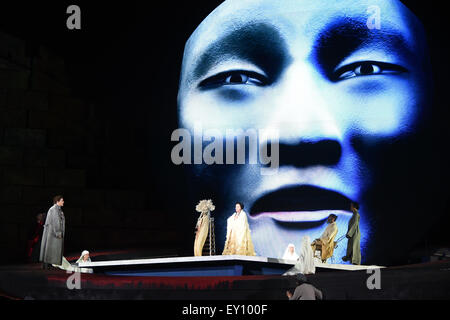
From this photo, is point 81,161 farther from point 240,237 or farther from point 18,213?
point 240,237

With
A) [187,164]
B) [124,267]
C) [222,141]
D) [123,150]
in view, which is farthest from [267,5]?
[124,267]

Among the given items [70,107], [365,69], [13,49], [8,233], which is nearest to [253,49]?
[365,69]

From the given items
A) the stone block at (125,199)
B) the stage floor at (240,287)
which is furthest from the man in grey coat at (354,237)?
the stone block at (125,199)

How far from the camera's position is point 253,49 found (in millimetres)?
10891

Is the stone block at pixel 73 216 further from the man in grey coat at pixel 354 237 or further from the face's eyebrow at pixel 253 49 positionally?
the man in grey coat at pixel 354 237

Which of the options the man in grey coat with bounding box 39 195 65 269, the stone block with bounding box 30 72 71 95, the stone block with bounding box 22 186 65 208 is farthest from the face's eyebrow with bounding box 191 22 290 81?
the man in grey coat with bounding box 39 195 65 269

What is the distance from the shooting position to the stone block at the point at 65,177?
1204 cm

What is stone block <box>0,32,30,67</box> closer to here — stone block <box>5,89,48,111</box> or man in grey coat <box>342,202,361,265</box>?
stone block <box>5,89,48,111</box>

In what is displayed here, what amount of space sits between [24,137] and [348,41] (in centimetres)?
675

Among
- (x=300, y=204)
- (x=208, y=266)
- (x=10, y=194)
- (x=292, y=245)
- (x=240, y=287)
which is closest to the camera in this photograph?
(x=240, y=287)

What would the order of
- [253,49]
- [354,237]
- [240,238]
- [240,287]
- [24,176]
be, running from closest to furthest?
[240,287] < [354,237] < [240,238] < [253,49] < [24,176]

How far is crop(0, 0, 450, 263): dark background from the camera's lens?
11773mm

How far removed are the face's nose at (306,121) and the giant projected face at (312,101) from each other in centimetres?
2

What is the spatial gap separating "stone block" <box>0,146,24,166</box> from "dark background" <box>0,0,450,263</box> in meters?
0.03
